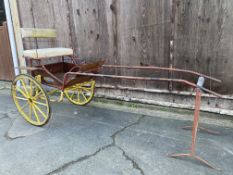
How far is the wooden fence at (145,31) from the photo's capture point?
8.51ft

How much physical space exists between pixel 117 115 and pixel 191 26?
1.59 m

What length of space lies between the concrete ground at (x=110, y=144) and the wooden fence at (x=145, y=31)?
0.59 metres

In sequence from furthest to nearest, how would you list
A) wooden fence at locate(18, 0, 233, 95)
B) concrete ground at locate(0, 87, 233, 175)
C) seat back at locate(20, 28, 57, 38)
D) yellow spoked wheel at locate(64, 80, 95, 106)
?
yellow spoked wheel at locate(64, 80, 95, 106), seat back at locate(20, 28, 57, 38), wooden fence at locate(18, 0, 233, 95), concrete ground at locate(0, 87, 233, 175)

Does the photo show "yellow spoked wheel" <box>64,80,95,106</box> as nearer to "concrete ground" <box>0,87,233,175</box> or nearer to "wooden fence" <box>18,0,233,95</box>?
"concrete ground" <box>0,87,233,175</box>

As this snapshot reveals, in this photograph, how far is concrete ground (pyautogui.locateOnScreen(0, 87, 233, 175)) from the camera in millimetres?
1990

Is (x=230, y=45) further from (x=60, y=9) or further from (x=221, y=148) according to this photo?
(x=60, y=9)

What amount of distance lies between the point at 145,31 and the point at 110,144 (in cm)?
164

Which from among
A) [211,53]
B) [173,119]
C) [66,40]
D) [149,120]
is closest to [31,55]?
[66,40]

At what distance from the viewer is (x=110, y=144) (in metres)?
2.39

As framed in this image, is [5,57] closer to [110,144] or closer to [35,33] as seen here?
[35,33]

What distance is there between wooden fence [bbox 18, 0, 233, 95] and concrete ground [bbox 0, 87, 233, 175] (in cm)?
59

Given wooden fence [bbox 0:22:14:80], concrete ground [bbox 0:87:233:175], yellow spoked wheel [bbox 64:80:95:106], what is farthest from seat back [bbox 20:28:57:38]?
wooden fence [bbox 0:22:14:80]

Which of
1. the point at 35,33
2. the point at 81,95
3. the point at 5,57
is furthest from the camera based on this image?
the point at 5,57

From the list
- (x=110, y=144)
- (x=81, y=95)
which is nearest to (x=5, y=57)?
(x=81, y=95)
